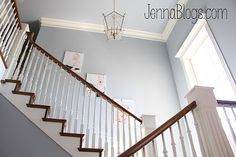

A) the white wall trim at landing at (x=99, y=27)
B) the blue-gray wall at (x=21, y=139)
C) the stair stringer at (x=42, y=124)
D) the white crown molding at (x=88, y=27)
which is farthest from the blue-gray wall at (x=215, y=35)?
the blue-gray wall at (x=21, y=139)

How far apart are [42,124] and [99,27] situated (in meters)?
3.55

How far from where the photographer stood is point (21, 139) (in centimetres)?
277

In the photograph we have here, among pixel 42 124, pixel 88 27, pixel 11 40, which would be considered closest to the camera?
pixel 42 124

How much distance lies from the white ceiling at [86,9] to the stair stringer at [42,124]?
2.96 meters

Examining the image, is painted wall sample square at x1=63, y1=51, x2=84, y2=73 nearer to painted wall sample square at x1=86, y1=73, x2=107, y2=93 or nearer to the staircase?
painted wall sample square at x1=86, y1=73, x2=107, y2=93

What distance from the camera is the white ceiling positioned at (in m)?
5.29

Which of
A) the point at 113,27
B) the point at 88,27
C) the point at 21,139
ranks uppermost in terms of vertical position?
the point at 88,27

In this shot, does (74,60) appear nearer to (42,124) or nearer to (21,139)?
(42,124)

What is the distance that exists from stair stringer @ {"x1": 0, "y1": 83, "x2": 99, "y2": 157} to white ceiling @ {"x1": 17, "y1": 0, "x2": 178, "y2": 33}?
2.96 metres

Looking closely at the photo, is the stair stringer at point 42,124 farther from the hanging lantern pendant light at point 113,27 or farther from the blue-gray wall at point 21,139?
the hanging lantern pendant light at point 113,27

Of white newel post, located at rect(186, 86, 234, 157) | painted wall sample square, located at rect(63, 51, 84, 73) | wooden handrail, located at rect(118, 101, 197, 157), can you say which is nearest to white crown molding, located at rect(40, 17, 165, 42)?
painted wall sample square, located at rect(63, 51, 84, 73)

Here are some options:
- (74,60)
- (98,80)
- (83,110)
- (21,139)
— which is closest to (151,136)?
(83,110)

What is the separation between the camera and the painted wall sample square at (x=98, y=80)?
4.78m

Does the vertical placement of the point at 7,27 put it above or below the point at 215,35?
below
